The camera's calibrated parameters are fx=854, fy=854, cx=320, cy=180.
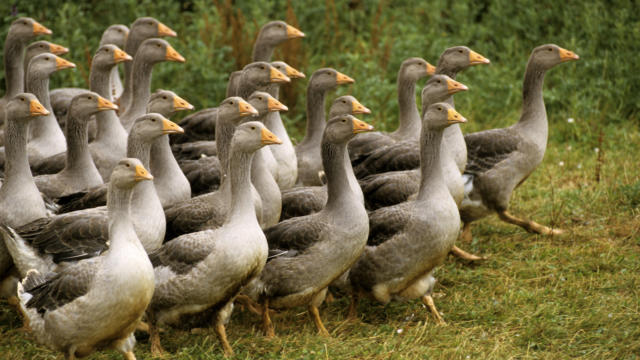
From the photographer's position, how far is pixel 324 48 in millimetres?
12484

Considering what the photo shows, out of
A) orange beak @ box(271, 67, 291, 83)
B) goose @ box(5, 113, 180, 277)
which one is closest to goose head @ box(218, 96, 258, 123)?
orange beak @ box(271, 67, 291, 83)

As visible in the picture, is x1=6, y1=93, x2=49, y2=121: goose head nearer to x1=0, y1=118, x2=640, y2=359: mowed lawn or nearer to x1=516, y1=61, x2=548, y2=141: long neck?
x1=0, y1=118, x2=640, y2=359: mowed lawn

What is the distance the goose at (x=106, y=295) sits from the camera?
5.16 metres

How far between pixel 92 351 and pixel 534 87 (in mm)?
5039

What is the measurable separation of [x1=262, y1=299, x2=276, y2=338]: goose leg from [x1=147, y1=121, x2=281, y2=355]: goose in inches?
13.8

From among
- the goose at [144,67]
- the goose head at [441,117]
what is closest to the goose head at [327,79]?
the goose at [144,67]

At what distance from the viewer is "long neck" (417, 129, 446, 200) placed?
6438 mm

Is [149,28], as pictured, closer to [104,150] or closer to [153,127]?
[104,150]

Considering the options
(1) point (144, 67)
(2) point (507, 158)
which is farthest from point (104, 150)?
(2) point (507, 158)

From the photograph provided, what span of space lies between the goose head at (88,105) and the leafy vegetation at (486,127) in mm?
1771

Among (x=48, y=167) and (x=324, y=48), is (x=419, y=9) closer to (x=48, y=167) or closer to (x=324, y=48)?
(x=324, y=48)

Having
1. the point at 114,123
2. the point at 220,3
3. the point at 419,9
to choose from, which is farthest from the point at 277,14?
the point at 114,123

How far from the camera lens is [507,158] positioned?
8078mm

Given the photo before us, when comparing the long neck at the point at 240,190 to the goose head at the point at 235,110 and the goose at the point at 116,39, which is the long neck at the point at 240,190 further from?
the goose at the point at 116,39
